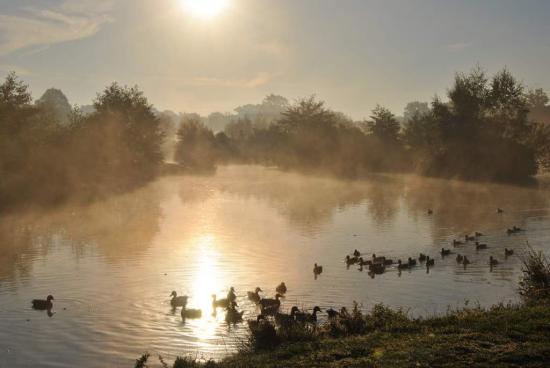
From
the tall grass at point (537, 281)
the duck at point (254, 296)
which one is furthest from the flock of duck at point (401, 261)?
the tall grass at point (537, 281)

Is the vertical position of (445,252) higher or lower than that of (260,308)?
higher

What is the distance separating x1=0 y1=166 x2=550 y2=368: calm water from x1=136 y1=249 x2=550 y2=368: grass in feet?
8.15

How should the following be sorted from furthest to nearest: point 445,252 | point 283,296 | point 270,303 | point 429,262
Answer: point 445,252
point 429,262
point 283,296
point 270,303

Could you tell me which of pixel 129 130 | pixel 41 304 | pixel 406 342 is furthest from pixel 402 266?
pixel 129 130

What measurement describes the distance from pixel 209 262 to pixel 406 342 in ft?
58.0

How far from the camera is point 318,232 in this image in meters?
39.2

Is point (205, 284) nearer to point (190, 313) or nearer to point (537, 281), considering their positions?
point (190, 313)

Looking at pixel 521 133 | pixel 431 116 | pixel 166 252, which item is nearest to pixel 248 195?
pixel 166 252

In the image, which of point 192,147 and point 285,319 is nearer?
point 285,319

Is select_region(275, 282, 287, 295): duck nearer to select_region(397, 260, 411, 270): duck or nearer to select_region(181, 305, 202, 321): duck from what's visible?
select_region(181, 305, 202, 321): duck

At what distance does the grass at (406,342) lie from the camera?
11.3 metres

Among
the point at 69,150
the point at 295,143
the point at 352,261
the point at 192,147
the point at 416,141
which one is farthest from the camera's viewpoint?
the point at 192,147

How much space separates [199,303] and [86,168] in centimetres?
5311

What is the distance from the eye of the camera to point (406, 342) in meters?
12.8
